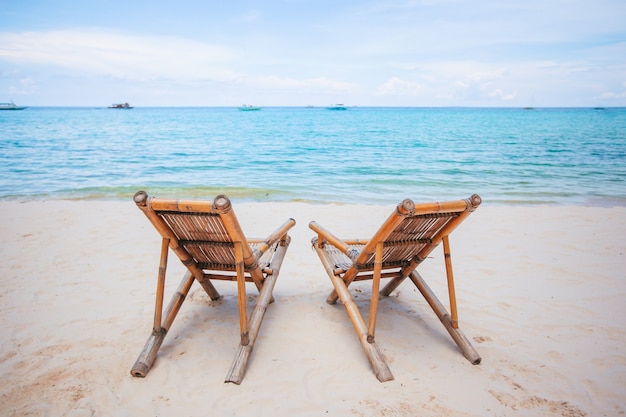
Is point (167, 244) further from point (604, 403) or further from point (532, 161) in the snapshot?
point (532, 161)

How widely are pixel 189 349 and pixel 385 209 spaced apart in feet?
17.5

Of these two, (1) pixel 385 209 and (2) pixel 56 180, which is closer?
(1) pixel 385 209

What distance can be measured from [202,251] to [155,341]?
28.7 inches

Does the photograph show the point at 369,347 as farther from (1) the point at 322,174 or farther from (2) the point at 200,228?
(1) the point at 322,174

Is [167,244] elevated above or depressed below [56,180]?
above

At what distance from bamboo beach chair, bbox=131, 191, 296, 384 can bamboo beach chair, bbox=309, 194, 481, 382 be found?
28.3 inches

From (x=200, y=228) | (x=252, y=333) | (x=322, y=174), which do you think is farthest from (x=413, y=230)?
(x=322, y=174)

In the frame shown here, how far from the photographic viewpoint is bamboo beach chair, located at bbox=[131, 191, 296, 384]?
7.72ft

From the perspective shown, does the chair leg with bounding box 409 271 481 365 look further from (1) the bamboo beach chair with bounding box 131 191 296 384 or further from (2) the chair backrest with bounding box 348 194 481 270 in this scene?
(1) the bamboo beach chair with bounding box 131 191 296 384

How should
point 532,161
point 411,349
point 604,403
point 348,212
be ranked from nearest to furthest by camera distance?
point 604,403 < point 411,349 < point 348,212 < point 532,161

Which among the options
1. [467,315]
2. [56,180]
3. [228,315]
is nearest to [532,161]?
[467,315]

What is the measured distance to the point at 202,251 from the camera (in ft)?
9.43

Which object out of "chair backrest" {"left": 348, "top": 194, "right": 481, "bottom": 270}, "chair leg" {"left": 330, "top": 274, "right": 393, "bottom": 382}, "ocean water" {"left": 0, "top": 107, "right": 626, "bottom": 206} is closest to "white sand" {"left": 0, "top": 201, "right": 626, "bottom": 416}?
"chair leg" {"left": 330, "top": 274, "right": 393, "bottom": 382}

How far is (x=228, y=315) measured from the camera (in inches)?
135
